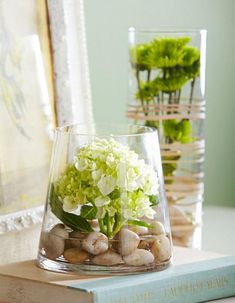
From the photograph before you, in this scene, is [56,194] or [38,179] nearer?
[56,194]

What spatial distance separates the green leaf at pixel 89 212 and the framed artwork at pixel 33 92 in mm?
197

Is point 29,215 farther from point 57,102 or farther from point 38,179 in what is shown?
point 57,102

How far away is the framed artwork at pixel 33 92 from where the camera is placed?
115 cm

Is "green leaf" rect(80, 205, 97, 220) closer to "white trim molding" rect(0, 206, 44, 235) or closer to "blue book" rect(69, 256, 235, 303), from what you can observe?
"blue book" rect(69, 256, 235, 303)

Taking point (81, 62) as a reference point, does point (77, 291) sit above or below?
below

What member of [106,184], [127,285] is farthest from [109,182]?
[127,285]

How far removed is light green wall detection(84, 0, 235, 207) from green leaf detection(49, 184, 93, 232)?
21.7 inches

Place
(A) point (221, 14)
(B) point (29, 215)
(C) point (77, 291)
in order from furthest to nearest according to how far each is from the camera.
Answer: (A) point (221, 14), (B) point (29, 215), (C) point (77, 291)

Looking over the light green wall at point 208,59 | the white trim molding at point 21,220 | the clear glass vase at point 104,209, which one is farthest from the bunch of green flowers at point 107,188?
the light green wall at point 208,59

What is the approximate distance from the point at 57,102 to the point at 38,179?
0.42 ft

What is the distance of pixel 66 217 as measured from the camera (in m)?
0.98

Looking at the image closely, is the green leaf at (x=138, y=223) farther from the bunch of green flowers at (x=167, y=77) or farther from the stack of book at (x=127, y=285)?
the bunch of green flowers at (x=167, y=77)

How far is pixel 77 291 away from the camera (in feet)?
2.97

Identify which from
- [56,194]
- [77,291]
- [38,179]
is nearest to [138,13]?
[38,179]
